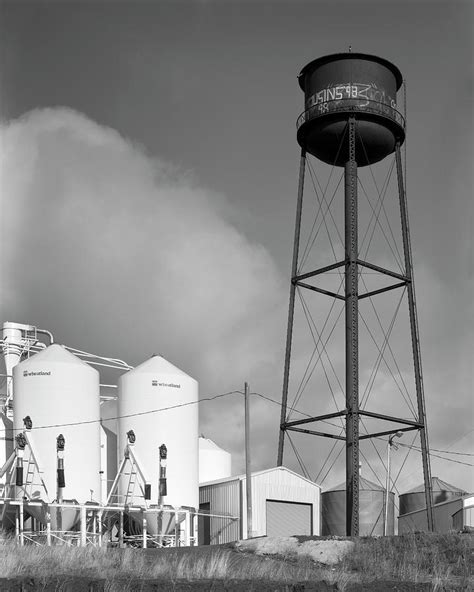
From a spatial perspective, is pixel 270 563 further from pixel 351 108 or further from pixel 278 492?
pixel 351 108

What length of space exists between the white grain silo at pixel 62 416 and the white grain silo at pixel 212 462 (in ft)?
39.5

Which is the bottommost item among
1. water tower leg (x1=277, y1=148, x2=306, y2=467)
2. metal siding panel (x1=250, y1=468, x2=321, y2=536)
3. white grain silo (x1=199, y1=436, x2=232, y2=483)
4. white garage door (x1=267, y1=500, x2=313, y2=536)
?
white garage door (x1=267, y1=500, x2=313, y2=536)

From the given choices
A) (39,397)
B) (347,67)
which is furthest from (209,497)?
(347,67)

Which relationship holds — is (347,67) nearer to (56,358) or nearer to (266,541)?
(56,358)

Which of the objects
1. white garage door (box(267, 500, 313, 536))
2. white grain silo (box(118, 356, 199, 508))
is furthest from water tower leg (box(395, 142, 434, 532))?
white grain silo (box(118, 356, 199, 508))

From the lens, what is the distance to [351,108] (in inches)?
1892

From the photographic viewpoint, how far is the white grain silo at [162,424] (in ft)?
154

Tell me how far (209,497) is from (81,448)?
324 inches

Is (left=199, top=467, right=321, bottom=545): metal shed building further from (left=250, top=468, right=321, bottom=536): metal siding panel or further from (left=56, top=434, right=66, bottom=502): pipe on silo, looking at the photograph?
(left=56, top=434, right=66, bottom=502): pipe on silo

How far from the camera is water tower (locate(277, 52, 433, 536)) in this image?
46.7m

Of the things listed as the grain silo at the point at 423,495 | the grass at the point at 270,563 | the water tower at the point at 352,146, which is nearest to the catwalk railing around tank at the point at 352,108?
the water tower at the point at 352,146

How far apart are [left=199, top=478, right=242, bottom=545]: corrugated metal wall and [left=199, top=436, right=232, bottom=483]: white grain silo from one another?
19.1 feet

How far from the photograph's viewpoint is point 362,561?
99.8 feet

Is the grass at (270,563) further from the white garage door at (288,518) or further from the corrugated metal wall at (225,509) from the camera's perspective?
the white garage door at (288,518)
